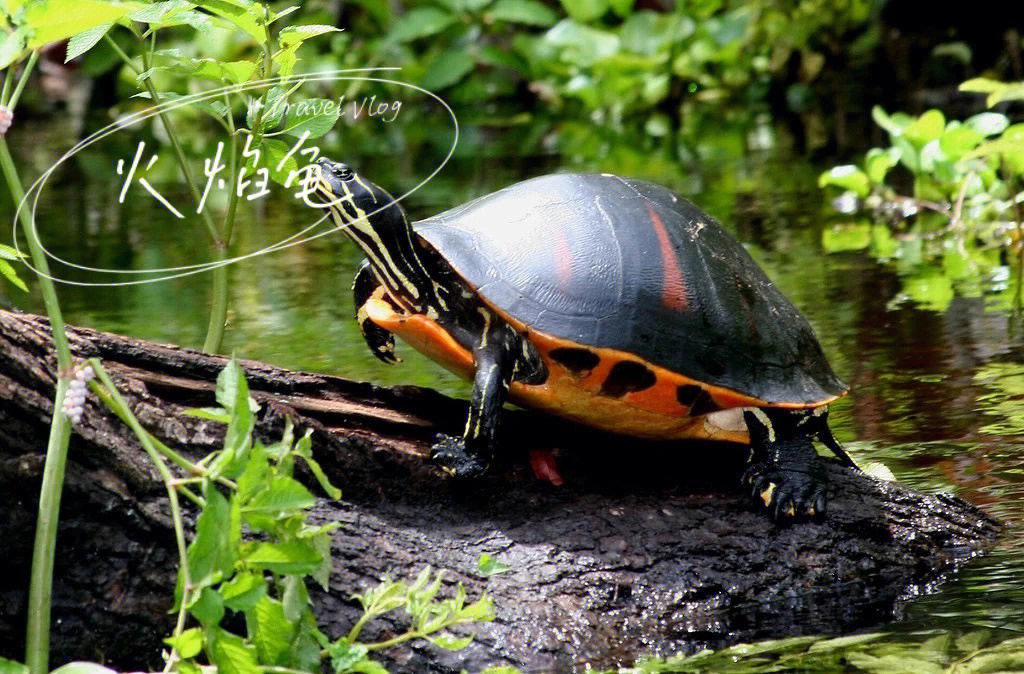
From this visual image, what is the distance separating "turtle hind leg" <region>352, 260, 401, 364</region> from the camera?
296 cm

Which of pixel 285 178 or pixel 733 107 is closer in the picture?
pixel 285 178

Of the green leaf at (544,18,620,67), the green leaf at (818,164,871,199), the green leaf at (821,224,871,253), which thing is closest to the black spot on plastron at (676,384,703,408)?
the green leaf at (818,164,871,199)

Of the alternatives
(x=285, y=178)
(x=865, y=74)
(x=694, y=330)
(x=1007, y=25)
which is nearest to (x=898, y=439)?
Answer: (x=694, y=330)

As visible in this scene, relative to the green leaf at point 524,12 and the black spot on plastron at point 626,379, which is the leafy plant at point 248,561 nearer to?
the black spot on plastron at point 626,379

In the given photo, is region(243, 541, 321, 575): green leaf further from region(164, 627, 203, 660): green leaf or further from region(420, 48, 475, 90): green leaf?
region(420, 48, 475, 90): green leaf

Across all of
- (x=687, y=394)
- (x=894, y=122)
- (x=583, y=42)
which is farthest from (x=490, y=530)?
(x=583, y=42)

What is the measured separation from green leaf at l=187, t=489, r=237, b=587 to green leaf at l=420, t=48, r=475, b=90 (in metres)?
11.5

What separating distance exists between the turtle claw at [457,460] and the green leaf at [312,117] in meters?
0.66

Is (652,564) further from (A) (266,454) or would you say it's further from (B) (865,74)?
(B) (865,74)

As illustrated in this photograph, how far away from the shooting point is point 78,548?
6.93ft

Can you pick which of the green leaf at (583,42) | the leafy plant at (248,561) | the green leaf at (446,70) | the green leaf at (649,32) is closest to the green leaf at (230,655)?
the leafy plant at (248,561)

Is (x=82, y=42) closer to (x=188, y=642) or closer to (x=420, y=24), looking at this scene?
(x=188, y=642)

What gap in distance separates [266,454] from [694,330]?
1.16 meters

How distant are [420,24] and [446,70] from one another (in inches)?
22.0
